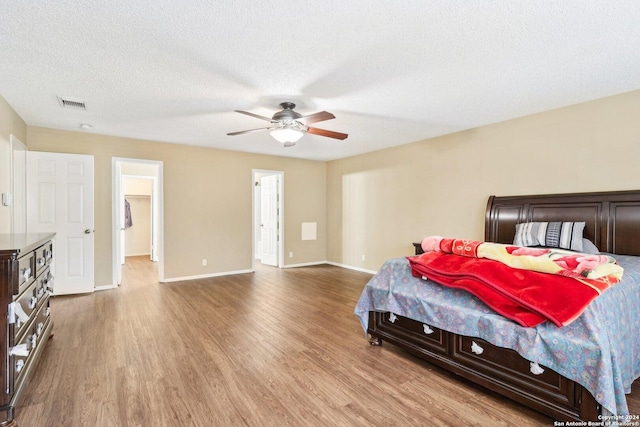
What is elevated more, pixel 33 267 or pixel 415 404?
pixel 33 267

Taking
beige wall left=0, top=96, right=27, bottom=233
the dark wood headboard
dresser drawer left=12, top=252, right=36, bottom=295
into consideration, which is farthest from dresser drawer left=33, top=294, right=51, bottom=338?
the dark wood headboard

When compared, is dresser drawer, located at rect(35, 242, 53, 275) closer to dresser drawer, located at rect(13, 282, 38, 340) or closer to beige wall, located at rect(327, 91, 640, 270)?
dresser drawer, located at rect(13, 282, 38, 340)

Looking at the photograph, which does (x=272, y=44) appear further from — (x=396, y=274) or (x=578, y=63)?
(x=578, y=63)

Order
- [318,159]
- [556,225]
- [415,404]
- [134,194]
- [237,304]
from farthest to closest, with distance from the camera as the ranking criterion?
[134,194]
[318,159]
[237,304]
[556,225]
[415,404]

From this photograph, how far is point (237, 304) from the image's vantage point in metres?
4.22

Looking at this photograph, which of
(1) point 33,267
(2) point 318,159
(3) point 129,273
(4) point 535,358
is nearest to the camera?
(4) point 535,358

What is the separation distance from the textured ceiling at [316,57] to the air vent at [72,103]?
3.5 inches

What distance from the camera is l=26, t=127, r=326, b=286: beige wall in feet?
16.3

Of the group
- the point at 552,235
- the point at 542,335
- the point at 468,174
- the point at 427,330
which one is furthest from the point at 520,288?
the point at 468,174

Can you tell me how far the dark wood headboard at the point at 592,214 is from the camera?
10.1 feet

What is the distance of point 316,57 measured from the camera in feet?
8.23

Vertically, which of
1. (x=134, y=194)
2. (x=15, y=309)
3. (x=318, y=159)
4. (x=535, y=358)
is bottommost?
(x=535, y=358)

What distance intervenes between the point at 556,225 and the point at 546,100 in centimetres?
140

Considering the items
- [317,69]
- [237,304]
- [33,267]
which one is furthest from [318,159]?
[33,267]
